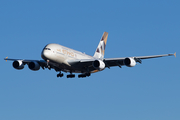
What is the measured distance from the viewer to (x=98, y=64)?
5731cm

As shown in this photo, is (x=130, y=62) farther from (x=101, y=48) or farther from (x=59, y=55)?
(x=101, y=48)

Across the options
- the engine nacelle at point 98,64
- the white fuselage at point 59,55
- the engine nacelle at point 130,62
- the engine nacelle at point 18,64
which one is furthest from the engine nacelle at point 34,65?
the engine nacelle at point 130,62

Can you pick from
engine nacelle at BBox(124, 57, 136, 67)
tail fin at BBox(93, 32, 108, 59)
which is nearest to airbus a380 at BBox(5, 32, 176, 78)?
engine nacelle at BBox(124, 57, 136, 67)

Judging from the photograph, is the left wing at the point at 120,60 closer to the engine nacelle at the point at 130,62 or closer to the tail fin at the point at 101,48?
the engine nacelle at the point at 130,62

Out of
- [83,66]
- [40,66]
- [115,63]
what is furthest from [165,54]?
[40,66]

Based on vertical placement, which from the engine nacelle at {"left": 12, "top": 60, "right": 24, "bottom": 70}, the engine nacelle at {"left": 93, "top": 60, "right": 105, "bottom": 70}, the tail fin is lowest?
the engine nacelle at {"left": 93, "top": 60, "right": 105, "bottom": 70}

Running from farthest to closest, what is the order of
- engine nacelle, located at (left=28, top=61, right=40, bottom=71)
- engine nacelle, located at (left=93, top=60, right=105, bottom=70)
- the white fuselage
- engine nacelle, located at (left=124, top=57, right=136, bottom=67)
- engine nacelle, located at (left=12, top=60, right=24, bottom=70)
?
engine nacelle, located at (left=12, top=60, right=24, bottom=70)
engine nacelle, located at (left=28, top=61, right=40, bottom=71)
engine nacelle, located at (left=93, top=60, right=105, bottom=70)
engine nacelle, located at (left=124, top=57, right=136, bottom=67)
the white fuselage

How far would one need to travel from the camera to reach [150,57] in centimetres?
5931

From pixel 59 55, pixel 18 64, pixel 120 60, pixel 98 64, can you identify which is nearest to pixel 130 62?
pixel 120 60

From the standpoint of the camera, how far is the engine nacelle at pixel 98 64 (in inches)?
2248

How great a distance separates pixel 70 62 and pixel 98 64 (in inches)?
185

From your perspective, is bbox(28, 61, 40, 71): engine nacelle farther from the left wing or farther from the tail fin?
the tail fin

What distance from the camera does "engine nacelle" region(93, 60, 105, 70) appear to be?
57094mm

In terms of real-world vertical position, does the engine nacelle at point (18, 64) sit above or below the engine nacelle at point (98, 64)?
above
